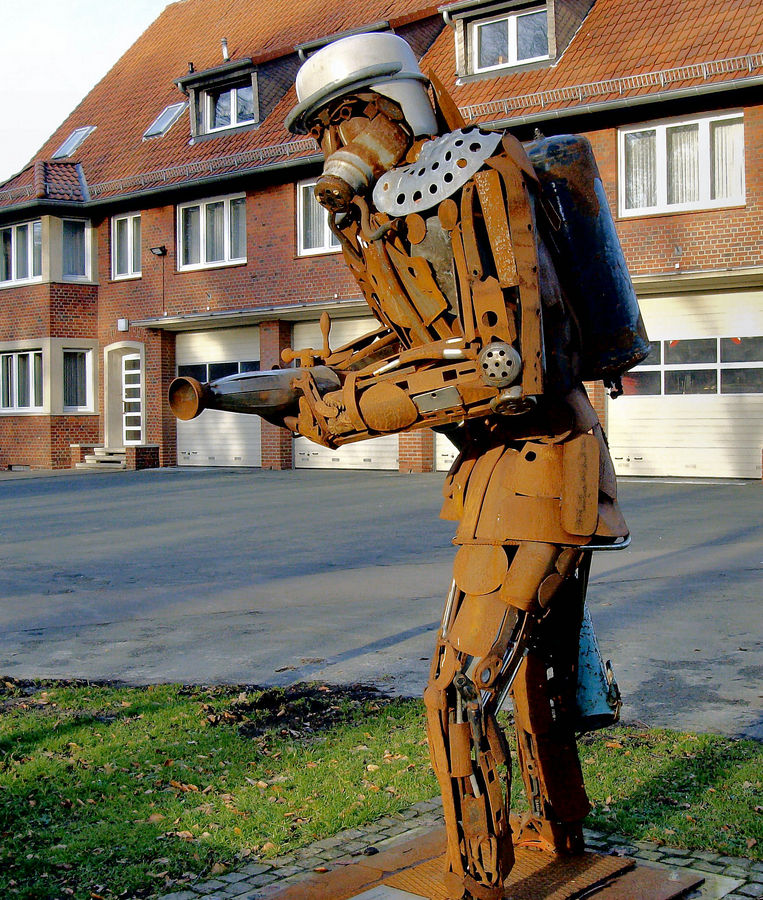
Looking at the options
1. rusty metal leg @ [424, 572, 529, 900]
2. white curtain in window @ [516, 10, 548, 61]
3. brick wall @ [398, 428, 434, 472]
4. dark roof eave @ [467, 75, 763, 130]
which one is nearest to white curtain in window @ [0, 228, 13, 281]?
brick wall @ [398, 428, 434, 472]

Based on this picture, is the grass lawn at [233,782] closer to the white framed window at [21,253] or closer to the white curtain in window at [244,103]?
the white curtain in window at [244,103]

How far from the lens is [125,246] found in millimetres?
27734

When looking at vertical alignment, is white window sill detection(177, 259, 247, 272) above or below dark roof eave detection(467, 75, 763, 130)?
below

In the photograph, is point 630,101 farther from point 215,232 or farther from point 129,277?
point 129,277

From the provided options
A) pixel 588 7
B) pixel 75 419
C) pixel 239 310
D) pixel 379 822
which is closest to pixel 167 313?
pixel 239 310

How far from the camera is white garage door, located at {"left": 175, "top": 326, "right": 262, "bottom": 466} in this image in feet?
84.1

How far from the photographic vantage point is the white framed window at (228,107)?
2581 centimetres

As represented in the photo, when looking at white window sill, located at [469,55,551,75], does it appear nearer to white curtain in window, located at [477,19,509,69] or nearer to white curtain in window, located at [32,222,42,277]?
white curtain in window, located at [477,19,509,69]

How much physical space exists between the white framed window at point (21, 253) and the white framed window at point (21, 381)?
1956 mm

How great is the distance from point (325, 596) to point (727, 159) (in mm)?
13014

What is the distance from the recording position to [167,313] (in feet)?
86.2

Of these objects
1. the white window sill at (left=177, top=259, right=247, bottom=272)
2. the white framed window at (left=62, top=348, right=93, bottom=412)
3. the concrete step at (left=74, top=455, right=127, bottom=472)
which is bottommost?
the concrete step at (left=74, top=455, right=127, bottom=472)

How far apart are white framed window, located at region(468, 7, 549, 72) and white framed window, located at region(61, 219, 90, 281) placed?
11678 mm

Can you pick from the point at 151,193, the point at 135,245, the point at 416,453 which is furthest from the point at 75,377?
the point at 416,453
